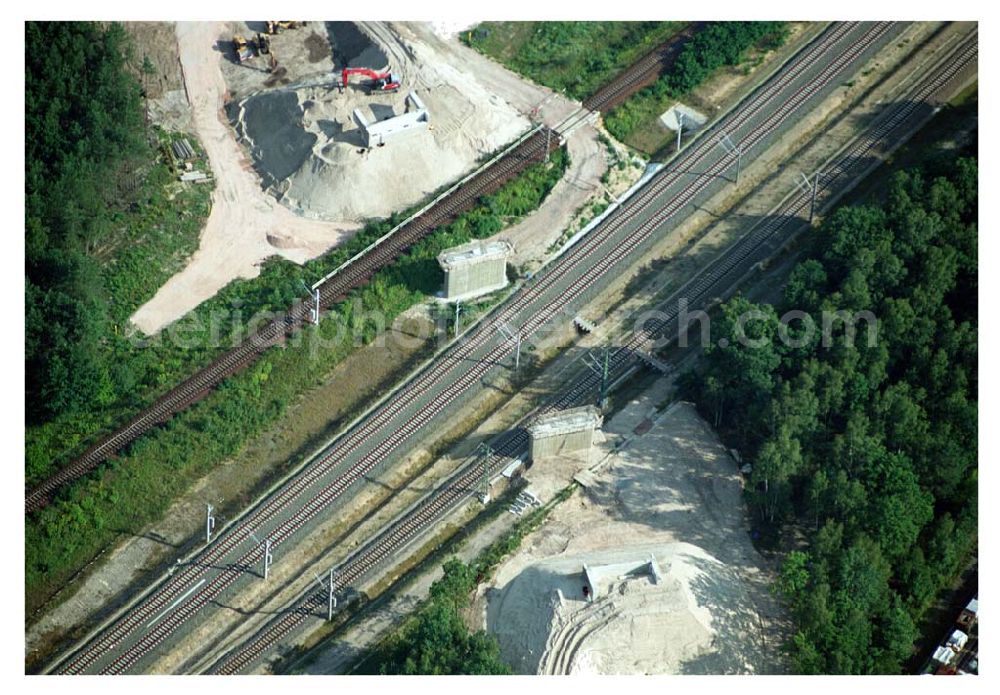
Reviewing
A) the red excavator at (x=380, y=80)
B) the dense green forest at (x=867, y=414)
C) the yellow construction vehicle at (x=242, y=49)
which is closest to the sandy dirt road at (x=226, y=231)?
the yellow construction vehicle at (x=242, y=49)

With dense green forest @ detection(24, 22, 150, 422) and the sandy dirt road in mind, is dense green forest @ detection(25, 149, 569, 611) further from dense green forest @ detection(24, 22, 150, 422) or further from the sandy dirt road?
dense green forest @ detection(24, 22, 150, 422)

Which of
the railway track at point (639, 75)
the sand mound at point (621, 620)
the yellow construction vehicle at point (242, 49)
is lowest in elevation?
the sand mound at point (621, 620)

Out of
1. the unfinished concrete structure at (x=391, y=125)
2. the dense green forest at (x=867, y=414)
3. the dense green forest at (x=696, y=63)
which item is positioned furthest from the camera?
the dense green forest at (x=696, y=63)

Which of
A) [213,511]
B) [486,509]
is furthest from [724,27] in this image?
[213,511]

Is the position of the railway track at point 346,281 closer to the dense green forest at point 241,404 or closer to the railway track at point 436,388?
the dense green forest at point 241,404

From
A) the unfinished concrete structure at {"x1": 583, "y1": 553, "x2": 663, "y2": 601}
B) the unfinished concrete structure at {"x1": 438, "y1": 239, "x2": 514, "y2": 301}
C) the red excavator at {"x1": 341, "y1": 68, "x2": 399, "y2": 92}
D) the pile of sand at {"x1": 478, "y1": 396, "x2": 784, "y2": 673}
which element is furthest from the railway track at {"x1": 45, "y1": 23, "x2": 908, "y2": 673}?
the red excavator at {"x1": 341, "y1": 68, "x2": 399, "y2": 92}

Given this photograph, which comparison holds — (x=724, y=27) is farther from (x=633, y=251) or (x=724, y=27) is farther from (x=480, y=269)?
(x=480, y=269)

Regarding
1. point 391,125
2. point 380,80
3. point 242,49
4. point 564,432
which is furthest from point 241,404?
point 242,49

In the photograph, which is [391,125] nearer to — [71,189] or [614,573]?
[71,189]
